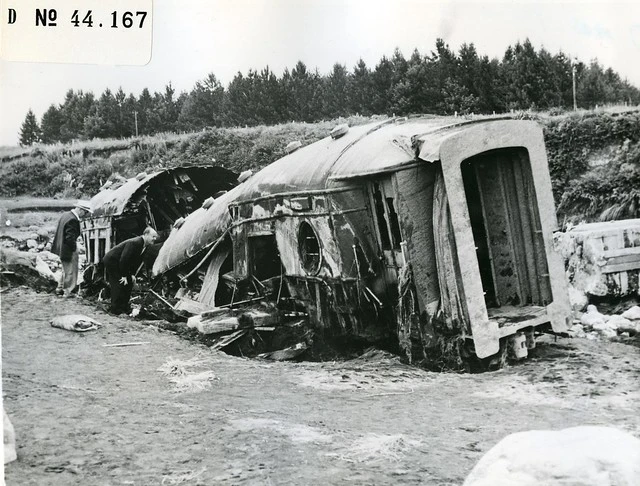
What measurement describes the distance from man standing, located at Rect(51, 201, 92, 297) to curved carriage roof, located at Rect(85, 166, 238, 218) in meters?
0.12

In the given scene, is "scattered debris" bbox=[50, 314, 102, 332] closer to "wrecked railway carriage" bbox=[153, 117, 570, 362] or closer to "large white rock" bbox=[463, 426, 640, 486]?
"wrecked railway carriage" bbox=[153, 117, 570, 362]

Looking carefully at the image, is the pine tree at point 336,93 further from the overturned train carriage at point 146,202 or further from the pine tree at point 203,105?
the overturned train carriage at point 146,202

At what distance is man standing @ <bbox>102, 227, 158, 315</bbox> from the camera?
475cm

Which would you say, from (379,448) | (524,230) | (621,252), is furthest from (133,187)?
(621,252)

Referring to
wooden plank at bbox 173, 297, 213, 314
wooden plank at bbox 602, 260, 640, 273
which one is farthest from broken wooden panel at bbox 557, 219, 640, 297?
wooden plank at bbox 173, 297, 213, 314

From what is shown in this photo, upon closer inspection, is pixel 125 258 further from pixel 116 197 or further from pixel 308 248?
pixel 308 248

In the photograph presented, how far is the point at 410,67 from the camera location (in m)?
4.12

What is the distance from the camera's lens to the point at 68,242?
446 cm

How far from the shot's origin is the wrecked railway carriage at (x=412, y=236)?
153 inches

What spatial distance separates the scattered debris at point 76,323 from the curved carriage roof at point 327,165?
756 mm

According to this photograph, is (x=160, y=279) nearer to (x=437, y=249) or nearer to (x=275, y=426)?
(x=275, y=426)

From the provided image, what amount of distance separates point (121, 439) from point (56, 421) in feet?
1.39

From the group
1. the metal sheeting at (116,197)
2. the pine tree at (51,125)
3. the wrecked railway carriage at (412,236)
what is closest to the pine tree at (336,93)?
the wrecked railway carriage at (412,236)

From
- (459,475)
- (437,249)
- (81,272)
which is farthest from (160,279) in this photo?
(459,475)
